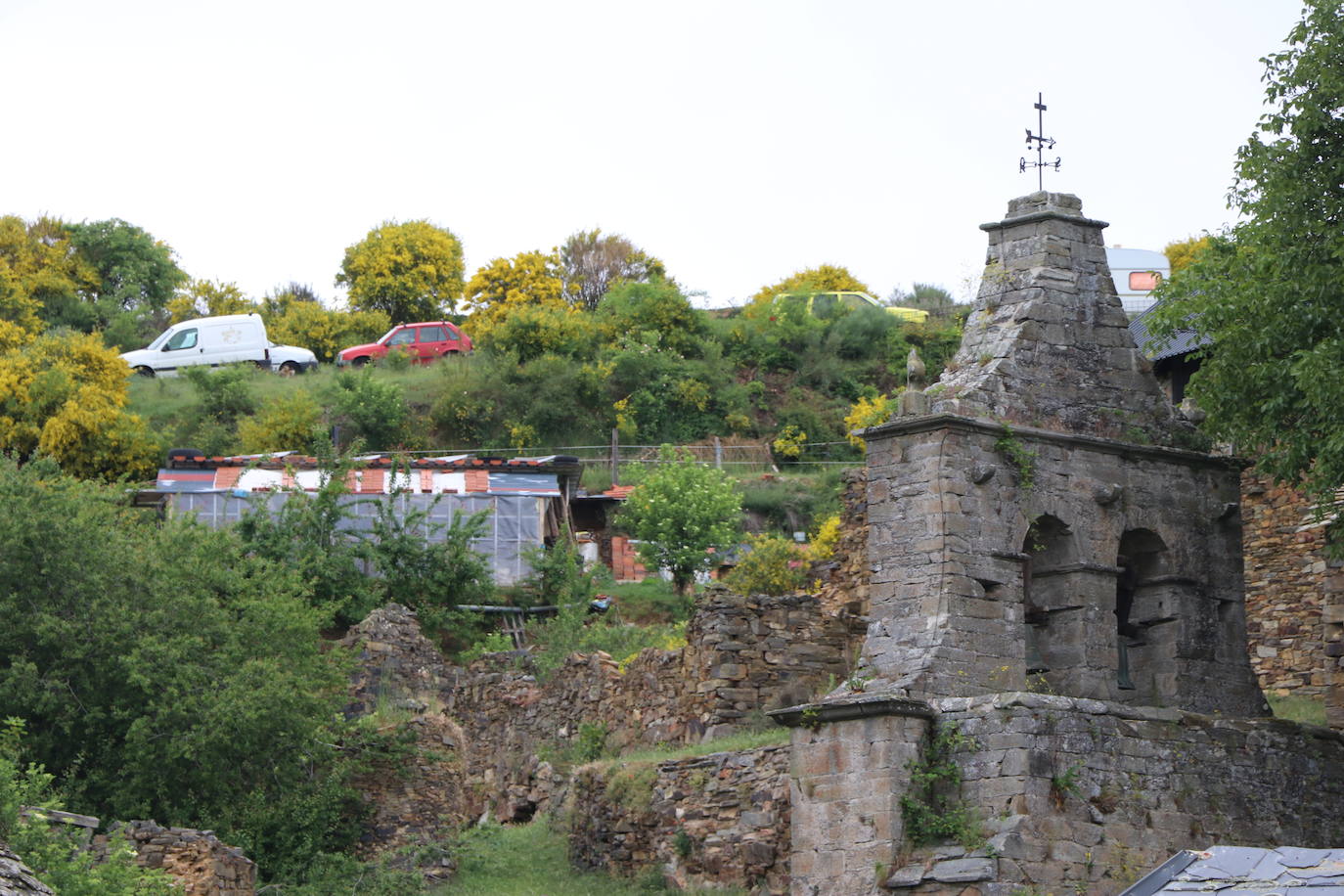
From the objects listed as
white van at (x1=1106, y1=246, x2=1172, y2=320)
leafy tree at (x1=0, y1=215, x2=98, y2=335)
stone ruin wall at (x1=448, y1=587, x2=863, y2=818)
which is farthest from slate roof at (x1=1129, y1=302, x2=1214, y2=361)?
leafy tree at (x1=0, y1=215, x2=98, y2=335)

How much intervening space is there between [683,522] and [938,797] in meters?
27.1

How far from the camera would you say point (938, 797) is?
2059 cm

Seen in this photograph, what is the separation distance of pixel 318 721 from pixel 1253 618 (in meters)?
11.0

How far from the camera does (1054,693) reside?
2191 cm

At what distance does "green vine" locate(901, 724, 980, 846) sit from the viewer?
800 inches

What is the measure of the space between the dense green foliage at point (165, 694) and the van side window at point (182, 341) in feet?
131

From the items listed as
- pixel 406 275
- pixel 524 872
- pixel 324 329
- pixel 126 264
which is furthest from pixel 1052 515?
pixel 126 264

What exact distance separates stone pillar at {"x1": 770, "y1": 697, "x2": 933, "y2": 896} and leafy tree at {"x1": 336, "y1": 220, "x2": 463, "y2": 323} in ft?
189

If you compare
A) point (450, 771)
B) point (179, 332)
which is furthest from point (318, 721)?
point (179, 332)

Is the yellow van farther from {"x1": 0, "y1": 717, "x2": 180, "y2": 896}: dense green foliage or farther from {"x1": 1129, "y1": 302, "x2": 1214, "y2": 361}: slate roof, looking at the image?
{"x1": 0, "y1": 717, "x2": 180, "y2": 896}: dense green foliage

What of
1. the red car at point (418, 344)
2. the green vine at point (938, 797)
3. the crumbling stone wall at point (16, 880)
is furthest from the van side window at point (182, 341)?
the crumbling stone wall at point (16, 880)

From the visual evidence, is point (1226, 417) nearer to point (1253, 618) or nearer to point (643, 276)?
point (1253, 618)

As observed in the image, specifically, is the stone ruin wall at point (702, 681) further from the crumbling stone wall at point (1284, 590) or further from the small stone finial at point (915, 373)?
the small stone finial at point (915, 373)

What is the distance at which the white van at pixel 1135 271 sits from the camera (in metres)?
52.2
